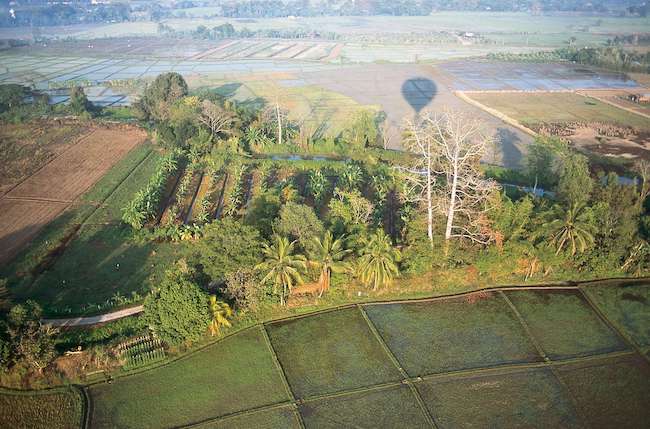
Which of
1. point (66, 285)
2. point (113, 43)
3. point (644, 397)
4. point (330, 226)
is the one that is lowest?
point (644, 397)

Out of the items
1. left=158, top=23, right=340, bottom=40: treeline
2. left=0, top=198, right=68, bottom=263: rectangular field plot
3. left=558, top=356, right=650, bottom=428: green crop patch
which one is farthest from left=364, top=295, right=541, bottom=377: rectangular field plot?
left=158, top=23, right=340, bottom=40: treeline

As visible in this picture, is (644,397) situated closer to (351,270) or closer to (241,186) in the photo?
(351,270)

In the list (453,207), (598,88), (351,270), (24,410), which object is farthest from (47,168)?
(598,88)

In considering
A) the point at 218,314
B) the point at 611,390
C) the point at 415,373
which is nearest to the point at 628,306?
the point at 611,390

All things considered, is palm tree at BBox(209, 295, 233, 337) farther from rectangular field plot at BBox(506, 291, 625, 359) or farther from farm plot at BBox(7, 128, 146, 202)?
farm plot at BBox(7, 128, 146, 202)

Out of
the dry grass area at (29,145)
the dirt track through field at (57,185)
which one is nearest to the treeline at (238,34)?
the dry grass area at (29,145)
